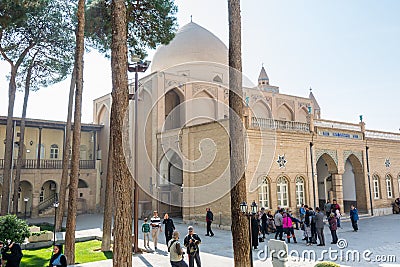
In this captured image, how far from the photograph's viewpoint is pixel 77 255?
37.6 feet

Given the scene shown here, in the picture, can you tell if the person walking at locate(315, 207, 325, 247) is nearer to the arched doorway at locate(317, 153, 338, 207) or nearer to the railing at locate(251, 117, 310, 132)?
the railing at locate(251, 117, 310, 132)

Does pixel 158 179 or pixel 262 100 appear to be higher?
pixel 262 100

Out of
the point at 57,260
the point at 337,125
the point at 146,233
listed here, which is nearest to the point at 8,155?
the point at 146,233

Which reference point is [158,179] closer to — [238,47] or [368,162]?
[368,162]

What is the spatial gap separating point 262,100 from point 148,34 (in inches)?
668

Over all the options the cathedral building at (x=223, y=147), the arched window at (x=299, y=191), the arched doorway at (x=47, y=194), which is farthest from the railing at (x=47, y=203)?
the arched window at (x=299, y=191)

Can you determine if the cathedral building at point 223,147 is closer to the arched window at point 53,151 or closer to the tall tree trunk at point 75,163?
the arched window at point 53,151

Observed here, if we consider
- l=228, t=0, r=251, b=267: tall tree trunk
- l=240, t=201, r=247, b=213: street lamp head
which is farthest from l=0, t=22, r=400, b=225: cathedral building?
l=240, t=201, r=247, b=213: street lamp head

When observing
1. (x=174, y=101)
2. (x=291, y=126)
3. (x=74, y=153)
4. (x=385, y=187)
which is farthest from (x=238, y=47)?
(x=385, y=187)

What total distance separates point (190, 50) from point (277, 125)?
12.3 metres

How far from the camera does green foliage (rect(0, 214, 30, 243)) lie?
11.4 metres

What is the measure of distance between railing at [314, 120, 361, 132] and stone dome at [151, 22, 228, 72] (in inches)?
424

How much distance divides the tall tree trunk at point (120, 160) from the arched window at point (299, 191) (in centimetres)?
1359

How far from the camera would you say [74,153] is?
1047cm
